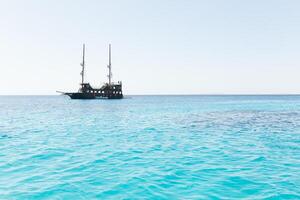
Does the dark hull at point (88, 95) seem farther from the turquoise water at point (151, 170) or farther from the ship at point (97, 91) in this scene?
the turquoise water at point (151, 170)

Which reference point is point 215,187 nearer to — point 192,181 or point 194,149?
point 192,181

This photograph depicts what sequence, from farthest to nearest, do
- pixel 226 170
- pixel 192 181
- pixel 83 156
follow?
pixel 83 156
pixel 226 170
pixel 192 181

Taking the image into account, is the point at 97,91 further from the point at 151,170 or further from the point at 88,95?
the point at 151,170

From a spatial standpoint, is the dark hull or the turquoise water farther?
the dark hull

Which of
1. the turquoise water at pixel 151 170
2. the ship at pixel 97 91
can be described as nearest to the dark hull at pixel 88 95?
the ship at pixel 97 91

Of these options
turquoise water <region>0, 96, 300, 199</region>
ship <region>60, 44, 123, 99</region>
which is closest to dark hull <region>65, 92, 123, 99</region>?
ship <region>60, 44, 123, 99</region>

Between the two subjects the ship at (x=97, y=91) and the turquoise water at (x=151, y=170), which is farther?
the ship at (x=97, y=91)

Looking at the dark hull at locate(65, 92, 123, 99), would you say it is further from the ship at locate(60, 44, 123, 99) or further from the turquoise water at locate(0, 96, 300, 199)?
the turquoise water at locate(0, 96, 300, 199)

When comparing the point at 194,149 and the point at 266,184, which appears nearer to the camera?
the point at 266,184

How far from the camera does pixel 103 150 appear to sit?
A: 11672mm

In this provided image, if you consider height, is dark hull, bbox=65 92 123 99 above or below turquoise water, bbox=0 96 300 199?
above

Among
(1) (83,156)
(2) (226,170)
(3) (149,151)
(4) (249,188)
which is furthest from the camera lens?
(3) (149,151)

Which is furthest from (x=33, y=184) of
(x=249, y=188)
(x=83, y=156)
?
(x=249, y=188)

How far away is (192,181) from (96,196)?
9.45 ft
